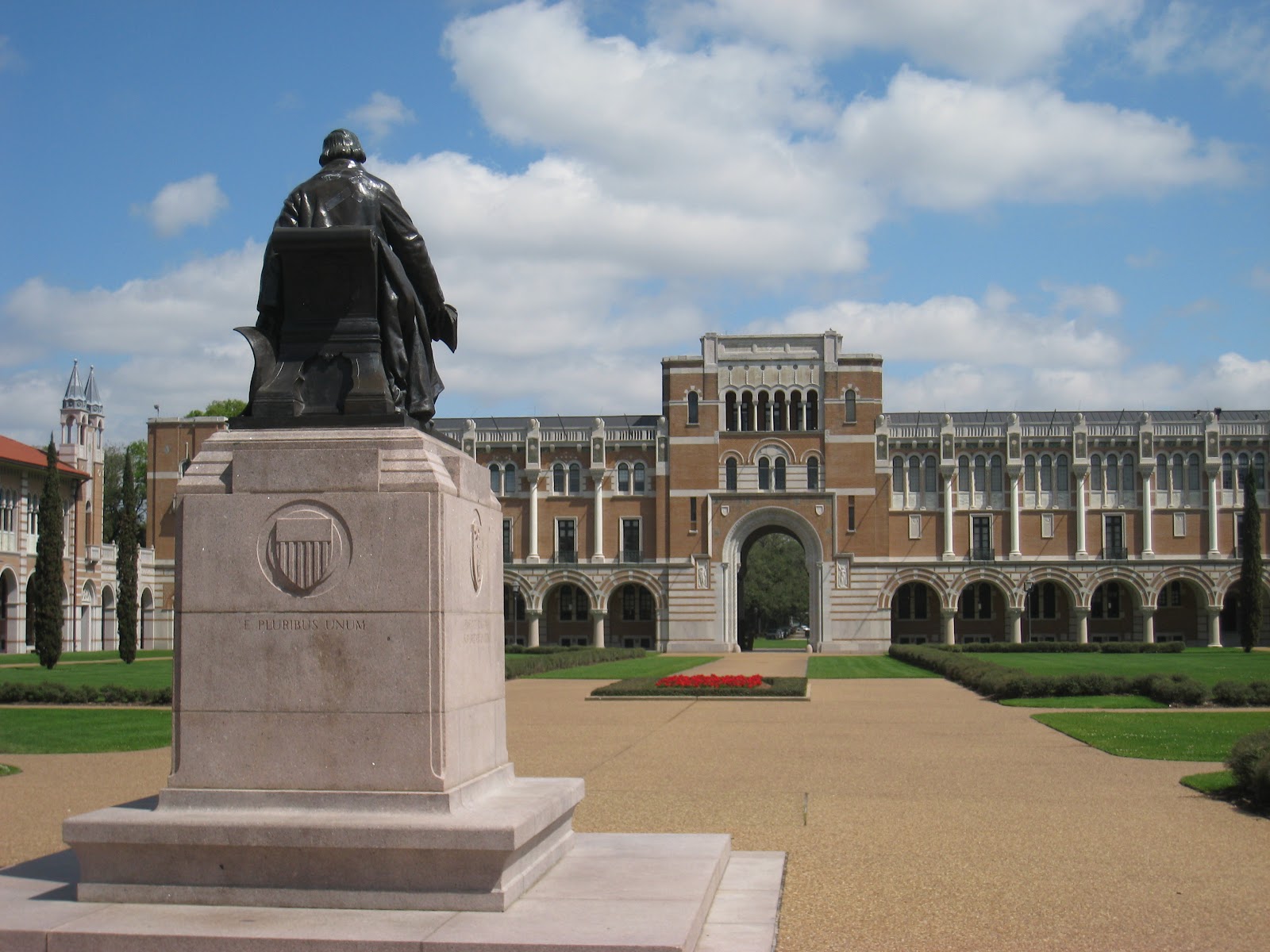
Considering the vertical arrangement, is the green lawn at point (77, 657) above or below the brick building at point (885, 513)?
below

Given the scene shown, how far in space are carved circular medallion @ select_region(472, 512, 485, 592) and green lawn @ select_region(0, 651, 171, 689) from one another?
21.5 m

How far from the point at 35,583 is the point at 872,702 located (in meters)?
31.6

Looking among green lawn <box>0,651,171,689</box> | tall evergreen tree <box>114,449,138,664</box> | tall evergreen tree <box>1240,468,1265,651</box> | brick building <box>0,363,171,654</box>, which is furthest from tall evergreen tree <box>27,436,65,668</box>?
tall evergreen tree <box>1240,468,1265,651</box>

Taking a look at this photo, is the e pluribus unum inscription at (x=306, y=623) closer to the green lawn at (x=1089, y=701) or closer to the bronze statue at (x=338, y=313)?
the bronze statue at (x=338, y=313)

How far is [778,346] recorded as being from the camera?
62.0 meters

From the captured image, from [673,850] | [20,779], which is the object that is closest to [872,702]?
[20,779]

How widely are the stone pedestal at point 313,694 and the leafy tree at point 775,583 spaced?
78472 mm

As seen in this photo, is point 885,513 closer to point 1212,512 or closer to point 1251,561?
point 1212,512

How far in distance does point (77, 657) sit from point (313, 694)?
50.6 meters

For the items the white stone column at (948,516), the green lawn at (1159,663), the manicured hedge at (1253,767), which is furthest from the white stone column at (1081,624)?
the manicured hedge at (1253,767)

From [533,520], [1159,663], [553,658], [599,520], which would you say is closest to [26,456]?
[533,520]

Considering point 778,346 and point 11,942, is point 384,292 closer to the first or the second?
point 11,942

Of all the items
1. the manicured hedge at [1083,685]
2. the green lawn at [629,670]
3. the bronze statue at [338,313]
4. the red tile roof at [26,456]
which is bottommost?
the green lawn at [629,670]

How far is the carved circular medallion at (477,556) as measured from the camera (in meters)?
8.04
